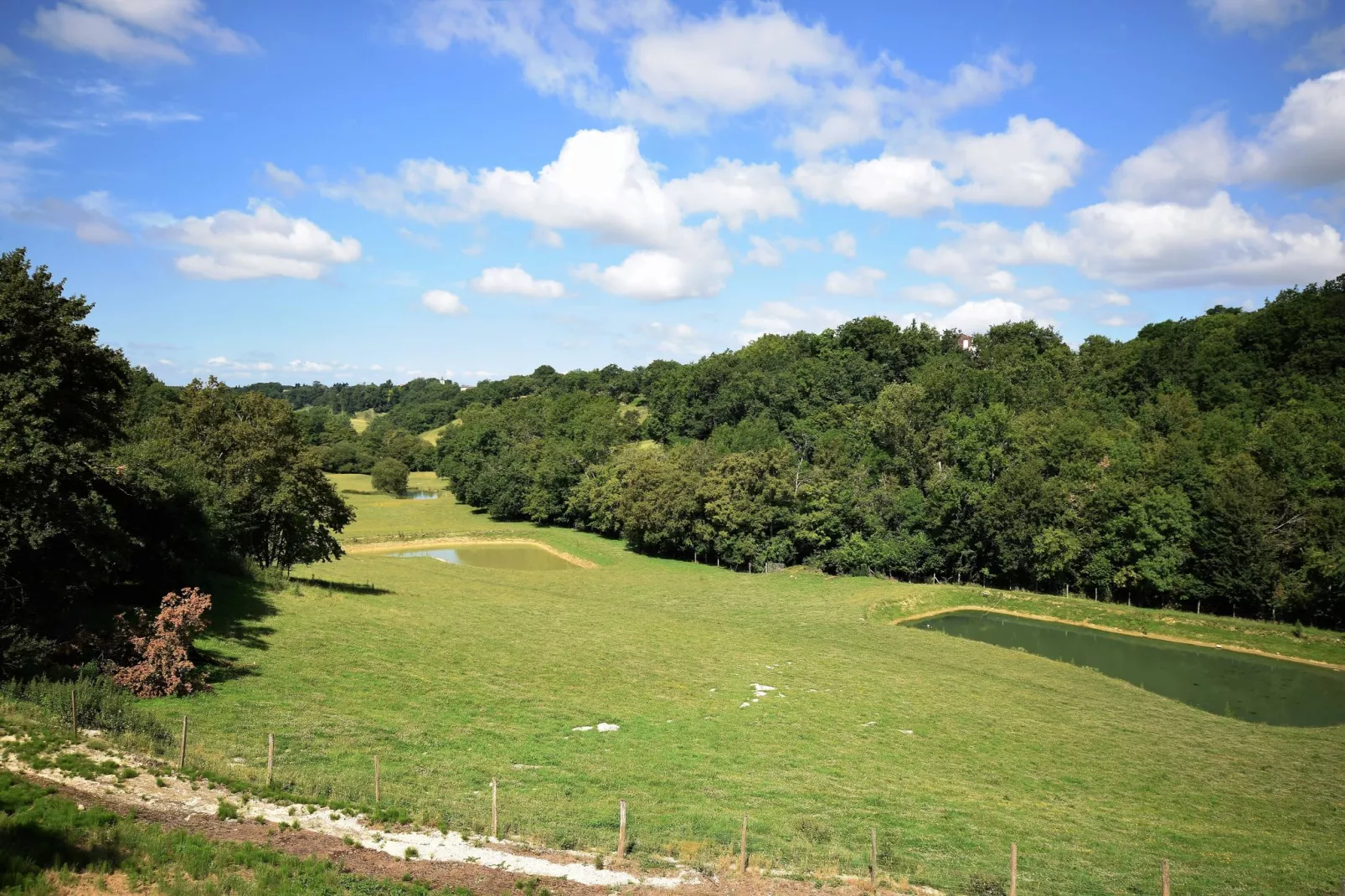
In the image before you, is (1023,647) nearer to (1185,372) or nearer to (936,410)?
(936,410)

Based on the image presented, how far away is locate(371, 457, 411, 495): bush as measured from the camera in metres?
120

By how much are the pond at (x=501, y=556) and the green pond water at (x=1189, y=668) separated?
36653 mm

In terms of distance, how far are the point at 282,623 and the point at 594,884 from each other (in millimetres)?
25936

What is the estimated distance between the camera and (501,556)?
256ft

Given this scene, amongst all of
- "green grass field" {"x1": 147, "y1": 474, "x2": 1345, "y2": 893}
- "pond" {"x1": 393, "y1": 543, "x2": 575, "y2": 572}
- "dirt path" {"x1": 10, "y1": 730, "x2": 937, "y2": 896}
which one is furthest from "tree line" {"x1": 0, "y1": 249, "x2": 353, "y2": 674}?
"pond" {"x1": 393, "y1": 543, "x2": 575, "y2": 572}

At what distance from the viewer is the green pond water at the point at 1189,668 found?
120 feet

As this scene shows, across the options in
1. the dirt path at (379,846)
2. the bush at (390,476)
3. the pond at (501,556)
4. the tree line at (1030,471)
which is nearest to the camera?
the dirt path at (379,846)

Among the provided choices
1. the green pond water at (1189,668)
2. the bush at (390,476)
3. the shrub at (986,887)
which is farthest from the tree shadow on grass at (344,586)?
the bush at (390,476)

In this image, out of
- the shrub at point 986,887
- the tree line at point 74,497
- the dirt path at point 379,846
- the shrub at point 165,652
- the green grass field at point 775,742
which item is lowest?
the green grass field at point 775,742

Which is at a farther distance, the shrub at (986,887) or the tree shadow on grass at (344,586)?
the tree shadow on grass at (344,586)

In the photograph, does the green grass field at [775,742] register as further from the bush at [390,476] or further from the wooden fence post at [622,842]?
the bush at [390,476]

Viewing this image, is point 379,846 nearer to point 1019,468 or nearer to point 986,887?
point 986,887

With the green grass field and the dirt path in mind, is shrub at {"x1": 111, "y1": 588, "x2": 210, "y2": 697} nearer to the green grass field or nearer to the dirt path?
the green grass field

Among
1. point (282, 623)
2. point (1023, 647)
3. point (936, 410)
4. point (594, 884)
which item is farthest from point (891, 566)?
point (594, 884)
